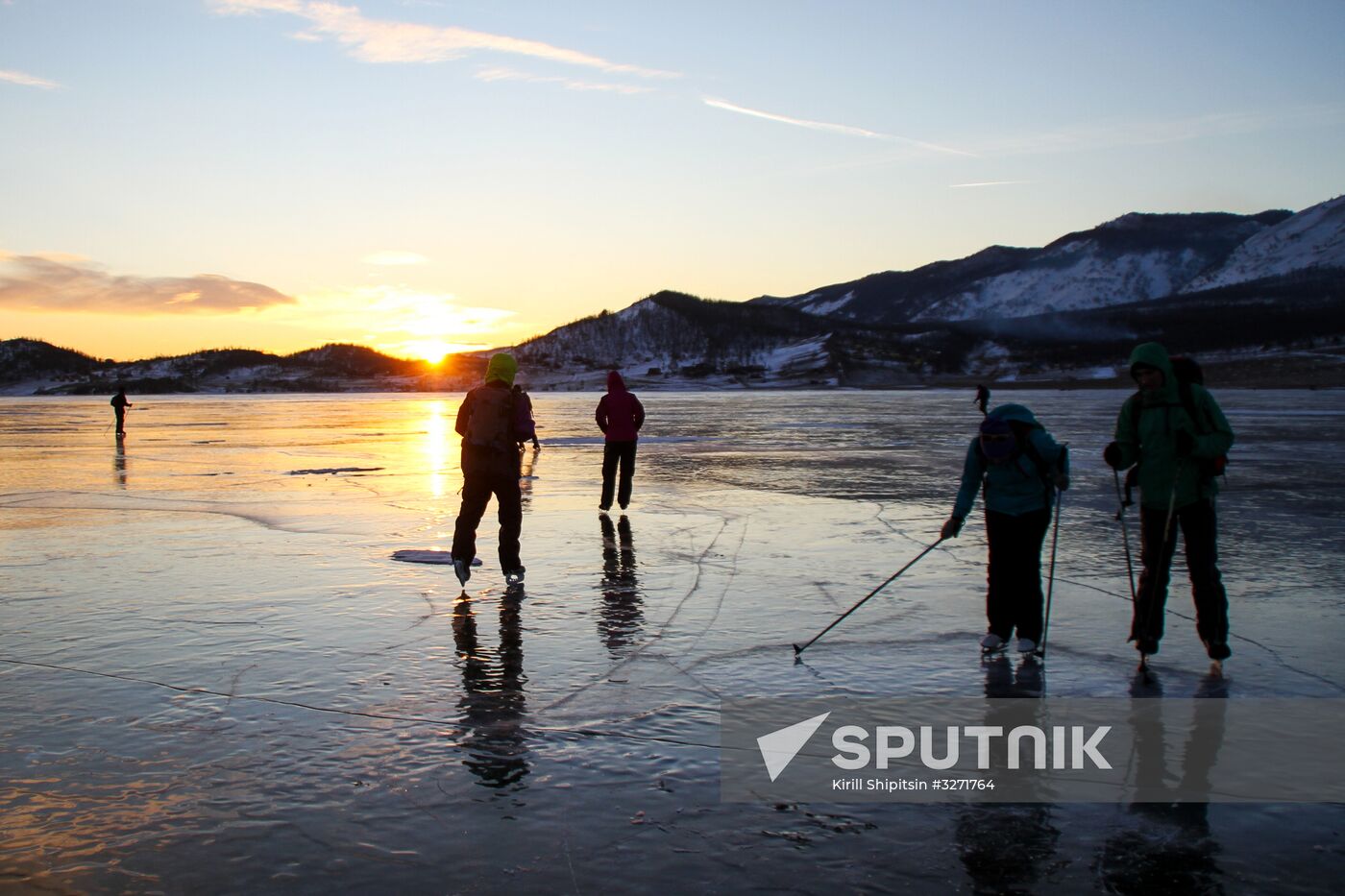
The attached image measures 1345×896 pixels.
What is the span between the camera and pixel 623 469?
43.4ft

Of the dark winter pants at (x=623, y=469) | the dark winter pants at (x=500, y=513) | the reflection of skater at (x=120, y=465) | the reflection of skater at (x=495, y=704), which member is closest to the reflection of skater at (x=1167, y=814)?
the reflection of skater at (x=495, y=704)

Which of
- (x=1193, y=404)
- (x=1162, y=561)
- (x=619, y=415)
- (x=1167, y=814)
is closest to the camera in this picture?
(x=1167, y=814)

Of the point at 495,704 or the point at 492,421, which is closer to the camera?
the point at 495,704

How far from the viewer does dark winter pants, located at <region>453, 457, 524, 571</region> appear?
8344 mm

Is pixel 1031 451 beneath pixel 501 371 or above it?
beneath

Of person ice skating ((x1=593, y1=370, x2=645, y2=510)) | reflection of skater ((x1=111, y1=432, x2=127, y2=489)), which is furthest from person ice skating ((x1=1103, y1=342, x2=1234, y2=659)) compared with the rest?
reflection of skater ((x1=111, y1=432, x2=127, y2=489))

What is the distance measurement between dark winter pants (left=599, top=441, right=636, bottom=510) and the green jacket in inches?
299

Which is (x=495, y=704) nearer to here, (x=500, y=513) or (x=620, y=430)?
(x=500, y=513)

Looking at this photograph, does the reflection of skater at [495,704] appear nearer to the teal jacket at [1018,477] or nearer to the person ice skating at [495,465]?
the person ice skating at [495,465]

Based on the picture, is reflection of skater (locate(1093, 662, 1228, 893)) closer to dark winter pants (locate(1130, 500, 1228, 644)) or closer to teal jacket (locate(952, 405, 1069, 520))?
dark winter pants (locate(1130, 500, 1228, 644))

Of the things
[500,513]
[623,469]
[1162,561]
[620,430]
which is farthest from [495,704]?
[620,430]

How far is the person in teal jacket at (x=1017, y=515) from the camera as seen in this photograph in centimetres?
622

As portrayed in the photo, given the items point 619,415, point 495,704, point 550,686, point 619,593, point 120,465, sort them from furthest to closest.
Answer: point 120,465
point 619,415
point 619,593
point 550,686
point 495,704

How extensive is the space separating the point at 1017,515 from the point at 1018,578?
377 millimetres
